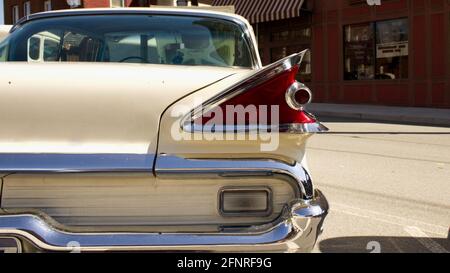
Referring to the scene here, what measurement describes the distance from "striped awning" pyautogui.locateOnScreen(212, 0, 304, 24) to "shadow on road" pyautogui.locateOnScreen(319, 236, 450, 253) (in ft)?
56.2

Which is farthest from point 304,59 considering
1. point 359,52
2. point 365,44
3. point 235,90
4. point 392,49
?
point 235,90

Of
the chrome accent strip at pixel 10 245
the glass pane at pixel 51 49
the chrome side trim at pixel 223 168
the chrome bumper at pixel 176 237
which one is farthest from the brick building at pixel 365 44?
the chrome accent strip at pixel 10 245

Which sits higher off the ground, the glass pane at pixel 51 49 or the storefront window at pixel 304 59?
the storefront window at pixel 304 59

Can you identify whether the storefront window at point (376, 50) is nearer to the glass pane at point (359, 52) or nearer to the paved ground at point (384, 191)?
the glass pane at point (359, 52)

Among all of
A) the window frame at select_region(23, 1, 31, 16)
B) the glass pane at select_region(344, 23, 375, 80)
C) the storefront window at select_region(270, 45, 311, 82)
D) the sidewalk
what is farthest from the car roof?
the window frame at select_region(23, 1, 31, 16)

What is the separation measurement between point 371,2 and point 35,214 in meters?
17.9

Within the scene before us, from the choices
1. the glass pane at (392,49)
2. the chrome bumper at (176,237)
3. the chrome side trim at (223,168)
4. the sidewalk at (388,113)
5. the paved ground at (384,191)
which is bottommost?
the paved ground at (384,191)

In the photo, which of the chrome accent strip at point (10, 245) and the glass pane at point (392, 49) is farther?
the glass pane at point (392, 49)

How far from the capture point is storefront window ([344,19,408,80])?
18250mm

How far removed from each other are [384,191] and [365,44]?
14496 millimetres

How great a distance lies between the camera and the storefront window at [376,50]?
18.2m

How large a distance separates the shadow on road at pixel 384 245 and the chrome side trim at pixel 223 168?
1.83 m

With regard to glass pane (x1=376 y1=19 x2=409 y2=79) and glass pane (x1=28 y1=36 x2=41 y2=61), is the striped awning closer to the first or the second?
glass pane (x1=376 y1=19 x2=409 y2=79)

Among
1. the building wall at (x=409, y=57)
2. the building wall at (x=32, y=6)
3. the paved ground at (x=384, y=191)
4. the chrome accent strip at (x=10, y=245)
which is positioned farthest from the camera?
the building wall at (x=32, y=6)
